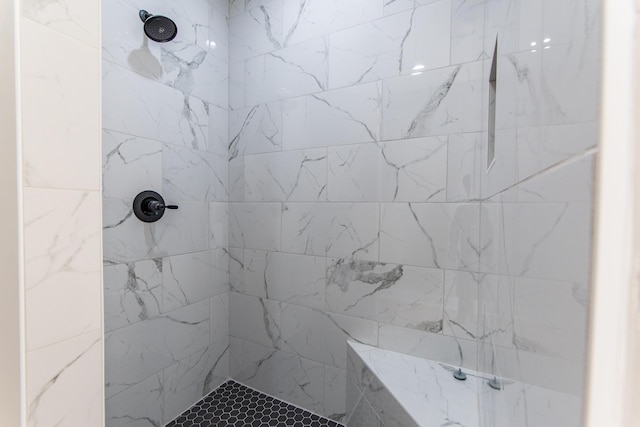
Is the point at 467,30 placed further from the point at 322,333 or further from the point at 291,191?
the point at 322,333

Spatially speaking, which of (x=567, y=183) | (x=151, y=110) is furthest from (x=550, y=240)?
(x=151, y=110)

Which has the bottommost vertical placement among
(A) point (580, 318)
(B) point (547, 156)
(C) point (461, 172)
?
(A) point (580, 318)

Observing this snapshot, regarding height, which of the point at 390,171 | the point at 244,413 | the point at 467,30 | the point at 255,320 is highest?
the point at 467,30

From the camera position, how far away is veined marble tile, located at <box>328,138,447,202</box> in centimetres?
127

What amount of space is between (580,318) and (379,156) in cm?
128

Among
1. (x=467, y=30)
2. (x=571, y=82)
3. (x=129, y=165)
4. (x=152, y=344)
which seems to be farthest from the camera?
(x=152, y=344)

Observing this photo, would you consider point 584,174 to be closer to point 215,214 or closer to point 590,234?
point 590,234

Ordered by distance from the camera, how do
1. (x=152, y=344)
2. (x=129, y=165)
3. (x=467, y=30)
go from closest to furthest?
(x=467, y=30)
(x=129, y=165)
(x=152, y=344)

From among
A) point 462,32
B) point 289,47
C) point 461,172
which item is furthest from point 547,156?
point 289,47

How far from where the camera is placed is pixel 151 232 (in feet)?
4.62

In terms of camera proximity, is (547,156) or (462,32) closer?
(547,156)

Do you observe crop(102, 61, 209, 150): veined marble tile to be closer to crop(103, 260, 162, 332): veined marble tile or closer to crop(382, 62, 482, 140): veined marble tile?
crop(103, 260, 162, 332): veined marble tile

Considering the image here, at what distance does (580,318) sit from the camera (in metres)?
0.17

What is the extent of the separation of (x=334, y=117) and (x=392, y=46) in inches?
17.0
